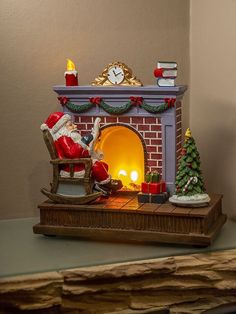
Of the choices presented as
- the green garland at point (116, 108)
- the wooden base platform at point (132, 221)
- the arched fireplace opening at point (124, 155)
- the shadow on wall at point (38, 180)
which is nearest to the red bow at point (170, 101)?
the green garland at point (116, 108)

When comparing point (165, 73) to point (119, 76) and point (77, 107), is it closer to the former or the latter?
point (119, 76)

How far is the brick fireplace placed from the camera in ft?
6.45

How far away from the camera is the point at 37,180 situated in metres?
2.35

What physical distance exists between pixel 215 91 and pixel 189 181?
496 millimetres

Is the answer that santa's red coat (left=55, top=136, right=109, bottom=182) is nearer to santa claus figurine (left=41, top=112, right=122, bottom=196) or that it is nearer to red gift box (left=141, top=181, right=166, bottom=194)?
santa claus figurine (left=41, top=112, right=122, bottom=196)

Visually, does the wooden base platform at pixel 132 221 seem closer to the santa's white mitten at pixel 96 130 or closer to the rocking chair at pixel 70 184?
the rocking chair at pixel 70 184

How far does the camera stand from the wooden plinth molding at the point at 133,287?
1655mm

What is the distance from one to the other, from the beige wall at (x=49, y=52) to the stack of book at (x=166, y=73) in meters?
0.42

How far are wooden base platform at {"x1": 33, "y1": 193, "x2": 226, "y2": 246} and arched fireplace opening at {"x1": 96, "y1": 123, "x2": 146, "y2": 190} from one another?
0.55 ft

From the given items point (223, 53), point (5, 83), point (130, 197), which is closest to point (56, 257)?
point (130, 197)

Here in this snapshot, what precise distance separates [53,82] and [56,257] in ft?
2.61

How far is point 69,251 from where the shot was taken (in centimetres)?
185

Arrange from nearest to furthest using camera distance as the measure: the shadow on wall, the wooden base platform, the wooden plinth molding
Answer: the wooden plinth molding, the wooden base platform, the shadow on wall

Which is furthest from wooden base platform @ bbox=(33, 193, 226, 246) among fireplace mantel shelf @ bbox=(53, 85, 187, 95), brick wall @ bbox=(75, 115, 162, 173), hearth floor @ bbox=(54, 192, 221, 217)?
fireplace mantel shelf @ bbox=(53, 85, 187, 95)
